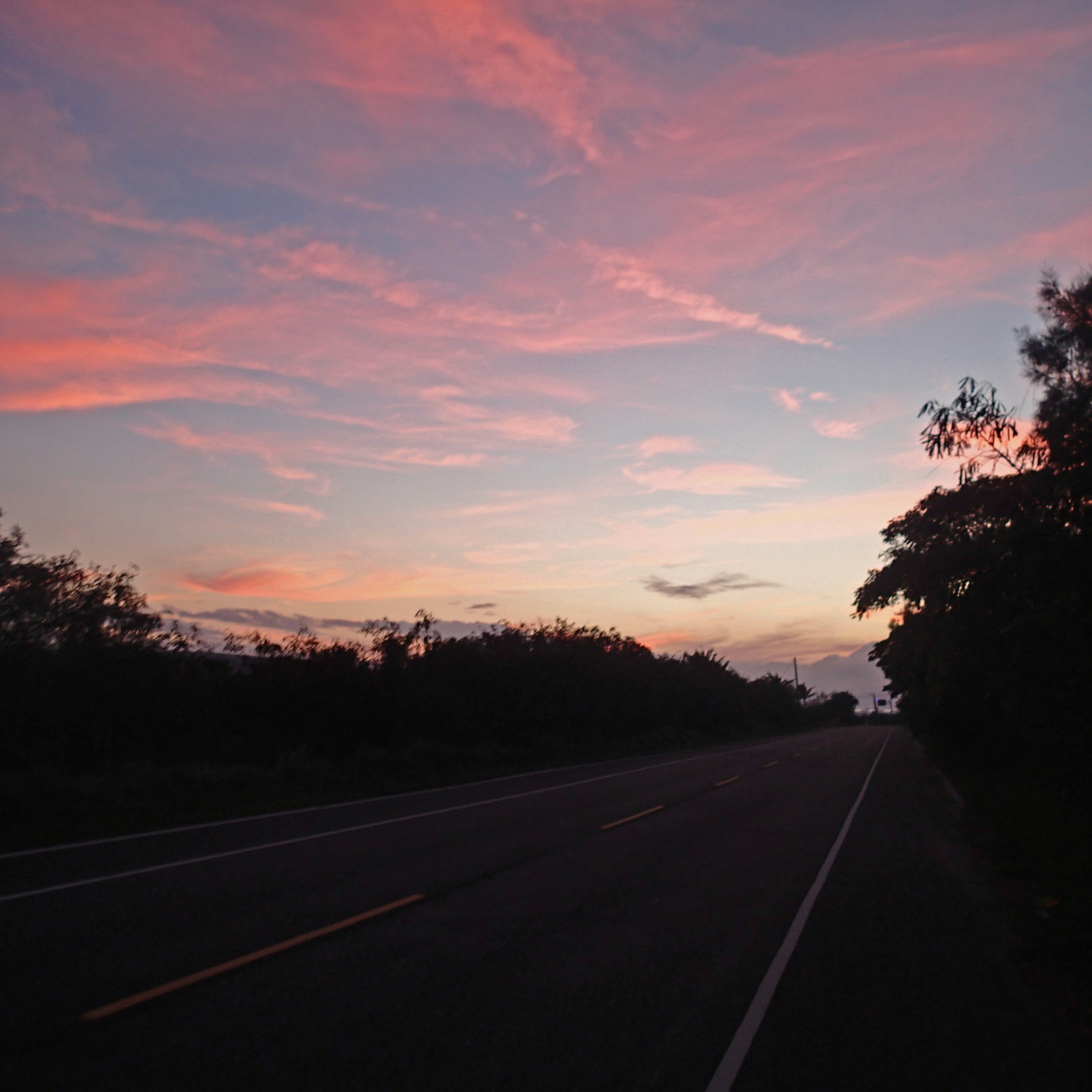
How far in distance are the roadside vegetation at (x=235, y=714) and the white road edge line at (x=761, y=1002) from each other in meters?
10.4

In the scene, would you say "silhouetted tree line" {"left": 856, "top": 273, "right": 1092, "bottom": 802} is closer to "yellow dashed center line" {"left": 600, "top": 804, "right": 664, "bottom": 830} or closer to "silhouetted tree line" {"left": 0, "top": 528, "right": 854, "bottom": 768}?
"yellow dashed center line" {"left": 600, "top": 804, "right": 664, "bottom": 830}

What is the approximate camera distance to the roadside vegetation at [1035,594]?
12.6m

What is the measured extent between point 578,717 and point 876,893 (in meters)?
36.9

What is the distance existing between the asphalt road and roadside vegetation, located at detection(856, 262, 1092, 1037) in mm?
2369

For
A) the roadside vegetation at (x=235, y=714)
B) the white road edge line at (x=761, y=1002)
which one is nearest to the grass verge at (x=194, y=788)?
the roadside vegetation at (x=235, y=714)

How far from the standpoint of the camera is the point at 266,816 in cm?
1694

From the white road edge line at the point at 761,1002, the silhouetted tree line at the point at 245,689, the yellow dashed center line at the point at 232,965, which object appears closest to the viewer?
the white road edge line at the point at 761,1002

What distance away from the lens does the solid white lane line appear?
1262cm

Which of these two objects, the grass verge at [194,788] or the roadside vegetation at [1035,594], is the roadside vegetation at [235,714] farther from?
the roadside vegetation at [1035,594]

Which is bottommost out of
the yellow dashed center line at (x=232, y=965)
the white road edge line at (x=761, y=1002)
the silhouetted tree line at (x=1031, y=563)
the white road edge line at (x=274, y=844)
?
the white road edge line at (x=761, y=1002)

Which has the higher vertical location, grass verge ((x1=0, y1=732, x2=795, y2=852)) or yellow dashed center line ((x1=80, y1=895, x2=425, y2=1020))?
grass verge ((x1=0, y1=732, x2=795, y2=852))

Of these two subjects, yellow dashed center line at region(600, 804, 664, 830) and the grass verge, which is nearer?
the grass verge

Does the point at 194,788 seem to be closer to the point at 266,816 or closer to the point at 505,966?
the point at 266,816

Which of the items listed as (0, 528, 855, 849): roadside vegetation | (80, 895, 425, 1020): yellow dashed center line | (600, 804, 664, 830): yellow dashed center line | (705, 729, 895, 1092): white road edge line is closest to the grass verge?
(0, 528, 855, 849): roadside vegetation
